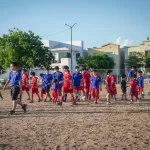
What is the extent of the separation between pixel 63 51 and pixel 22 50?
2117 centimetres

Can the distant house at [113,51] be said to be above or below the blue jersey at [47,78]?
above

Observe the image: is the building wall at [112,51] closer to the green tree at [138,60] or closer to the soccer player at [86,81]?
the green tree at [138,60]

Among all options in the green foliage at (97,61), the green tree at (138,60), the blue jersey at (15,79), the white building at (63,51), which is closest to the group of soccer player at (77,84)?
the blue jersey at (15,79)

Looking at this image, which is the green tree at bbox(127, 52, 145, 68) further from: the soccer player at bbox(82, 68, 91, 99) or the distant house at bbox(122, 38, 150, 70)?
the soccer player at bbox(82, 68, 91, 99)

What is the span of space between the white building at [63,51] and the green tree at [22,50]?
17.6 meters

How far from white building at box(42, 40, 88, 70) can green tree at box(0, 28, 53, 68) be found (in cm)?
1765

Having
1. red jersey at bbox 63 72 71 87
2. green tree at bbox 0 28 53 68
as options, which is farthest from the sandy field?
green tree at bbox 0 28 53 68

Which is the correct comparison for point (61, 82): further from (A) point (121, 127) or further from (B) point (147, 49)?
(B) point (147, 49)

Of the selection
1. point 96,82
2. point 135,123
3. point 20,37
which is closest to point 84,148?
point 135,123

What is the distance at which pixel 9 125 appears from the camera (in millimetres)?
8336

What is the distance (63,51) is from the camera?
5709 cm

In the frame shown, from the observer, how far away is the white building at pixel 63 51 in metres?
55.8

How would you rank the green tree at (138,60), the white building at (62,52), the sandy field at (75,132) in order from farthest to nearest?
the white building at (62,52) < the green tree at (138,60) < the sandy field at (75,132)

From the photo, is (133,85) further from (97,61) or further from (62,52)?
(62,52)
